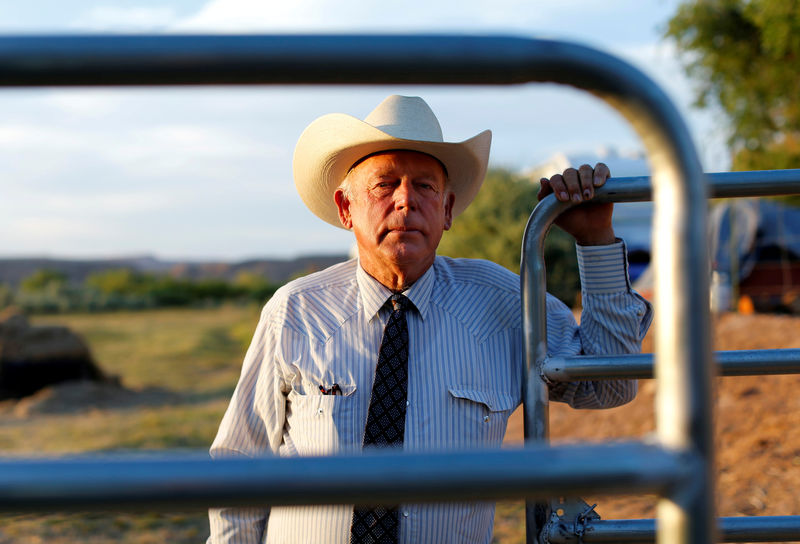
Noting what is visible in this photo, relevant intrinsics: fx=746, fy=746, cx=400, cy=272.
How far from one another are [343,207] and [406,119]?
1.42ft

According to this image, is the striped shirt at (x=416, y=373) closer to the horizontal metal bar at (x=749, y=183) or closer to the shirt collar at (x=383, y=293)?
the shirt collar at (x=383, y=293)

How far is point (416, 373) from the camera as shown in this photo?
6.98 feet

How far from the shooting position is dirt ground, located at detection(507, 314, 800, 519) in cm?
445

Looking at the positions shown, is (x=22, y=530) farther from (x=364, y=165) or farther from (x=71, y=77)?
(x=71, y=77)

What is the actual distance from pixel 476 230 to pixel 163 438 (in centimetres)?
652

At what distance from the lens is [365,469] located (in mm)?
676

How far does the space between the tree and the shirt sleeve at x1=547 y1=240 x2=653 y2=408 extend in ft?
45.8

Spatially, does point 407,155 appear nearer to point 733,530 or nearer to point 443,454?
point 733,530

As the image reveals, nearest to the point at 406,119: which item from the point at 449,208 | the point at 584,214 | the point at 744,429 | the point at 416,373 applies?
the point at 449,208

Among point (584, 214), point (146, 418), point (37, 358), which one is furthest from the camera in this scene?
point (37, 358)

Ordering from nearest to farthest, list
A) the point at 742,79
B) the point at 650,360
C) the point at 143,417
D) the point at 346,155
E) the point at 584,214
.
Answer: the point at 650,360 < the point at 584,214 < the point at 346,155 < the point at 143,417 < the point at 742,79

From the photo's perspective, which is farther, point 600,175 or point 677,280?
point 600,175

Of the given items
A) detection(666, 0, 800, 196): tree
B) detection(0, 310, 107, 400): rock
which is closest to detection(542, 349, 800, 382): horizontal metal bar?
detection(0, 310, 107, 400): rock

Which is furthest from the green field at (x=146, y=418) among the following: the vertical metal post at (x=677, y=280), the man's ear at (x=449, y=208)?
the man's ear at (x=449, y=208)
